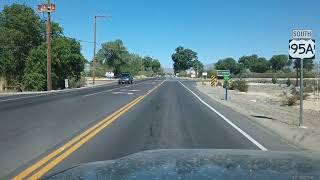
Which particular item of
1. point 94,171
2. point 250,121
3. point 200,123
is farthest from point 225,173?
point 250,121

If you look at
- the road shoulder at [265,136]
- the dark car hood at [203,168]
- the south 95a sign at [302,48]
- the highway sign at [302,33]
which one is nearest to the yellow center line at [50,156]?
the dark car hood at [203,168]

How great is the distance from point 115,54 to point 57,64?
319ft

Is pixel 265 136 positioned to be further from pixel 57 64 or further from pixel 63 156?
pixel 57 64

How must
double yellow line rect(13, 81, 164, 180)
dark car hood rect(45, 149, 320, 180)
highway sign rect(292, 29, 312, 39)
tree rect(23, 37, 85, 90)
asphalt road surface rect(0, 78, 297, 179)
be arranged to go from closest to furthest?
dark car hood rect(45, 149, 320, 180), double yellow line rect(13, 81, 164, 180), asphalt road surface rect(0, 78, 297, 179), highway sign rect(292, 29, 312, 39), tree rect(23, 37, 85, 90)

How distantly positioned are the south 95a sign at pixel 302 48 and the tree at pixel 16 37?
1717 inches

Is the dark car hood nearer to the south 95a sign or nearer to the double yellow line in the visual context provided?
the double yellow line

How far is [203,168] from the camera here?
545cm

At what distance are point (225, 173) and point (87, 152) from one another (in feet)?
24.9

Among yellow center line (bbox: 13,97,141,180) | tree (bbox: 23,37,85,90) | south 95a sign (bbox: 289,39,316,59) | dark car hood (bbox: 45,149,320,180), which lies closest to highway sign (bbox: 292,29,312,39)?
south 95a sign (bbox: 289,39,316,59)

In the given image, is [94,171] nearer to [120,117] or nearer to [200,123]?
[200,123]

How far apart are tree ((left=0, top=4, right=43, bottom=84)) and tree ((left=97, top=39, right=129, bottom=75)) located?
94311 mm

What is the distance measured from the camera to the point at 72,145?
1363 centimetres

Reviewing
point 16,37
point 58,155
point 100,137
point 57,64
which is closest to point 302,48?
point 100,137

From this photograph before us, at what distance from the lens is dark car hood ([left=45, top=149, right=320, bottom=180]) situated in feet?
16.7
